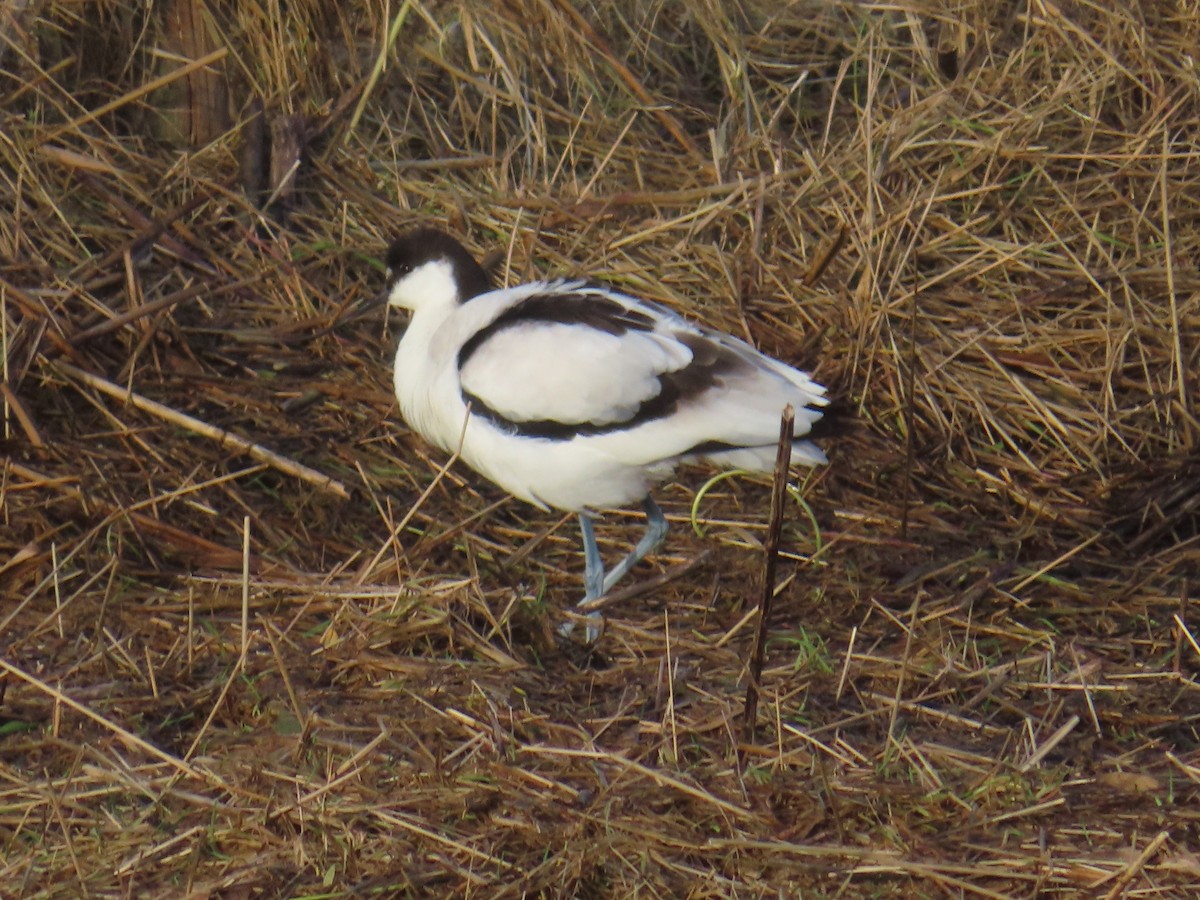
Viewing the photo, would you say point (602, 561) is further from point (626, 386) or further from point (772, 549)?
point (772, 549)

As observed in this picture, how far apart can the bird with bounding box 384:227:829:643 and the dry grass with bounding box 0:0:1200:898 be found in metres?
0.30

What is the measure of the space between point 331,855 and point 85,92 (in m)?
3.25

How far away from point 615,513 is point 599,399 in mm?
952

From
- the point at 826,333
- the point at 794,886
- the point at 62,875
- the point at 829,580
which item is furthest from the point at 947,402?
the point at 62,875

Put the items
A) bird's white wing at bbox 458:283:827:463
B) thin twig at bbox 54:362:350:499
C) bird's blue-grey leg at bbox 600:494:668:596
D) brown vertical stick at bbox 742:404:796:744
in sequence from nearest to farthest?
brown vertical stick at bbox 742:404:796:744
bird's white wing at bbox 458:283:827:463
bird's blue-grey leg at bbox 600:494:668:596
thin twig at bbox 54:362:350:499

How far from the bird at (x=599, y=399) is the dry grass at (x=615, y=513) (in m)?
0.30

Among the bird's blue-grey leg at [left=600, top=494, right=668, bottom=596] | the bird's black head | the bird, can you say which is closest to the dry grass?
the bird's blue-grey leg at [left=600, top=494, right=668, bottom=596]

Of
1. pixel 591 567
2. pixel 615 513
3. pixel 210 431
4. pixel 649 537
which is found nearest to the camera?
pixel 591 567

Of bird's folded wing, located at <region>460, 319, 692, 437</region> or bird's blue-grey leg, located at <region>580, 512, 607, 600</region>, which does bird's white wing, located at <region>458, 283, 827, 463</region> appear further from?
bird's blue-grey leg, located at <region>580, 512, 607, 600</region>

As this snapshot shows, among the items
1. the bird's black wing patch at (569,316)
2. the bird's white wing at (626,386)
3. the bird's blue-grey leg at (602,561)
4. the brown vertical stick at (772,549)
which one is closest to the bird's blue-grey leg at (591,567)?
the bird's blue-grey leg at (602,561)

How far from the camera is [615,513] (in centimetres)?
472

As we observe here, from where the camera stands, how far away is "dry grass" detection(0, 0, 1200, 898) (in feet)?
9.87

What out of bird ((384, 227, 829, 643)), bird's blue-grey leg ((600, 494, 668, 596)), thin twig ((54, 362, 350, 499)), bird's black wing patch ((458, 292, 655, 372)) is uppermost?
bird's black wing patch ((458, 292, 655, 372))

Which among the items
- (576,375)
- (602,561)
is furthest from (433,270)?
(602,561)
